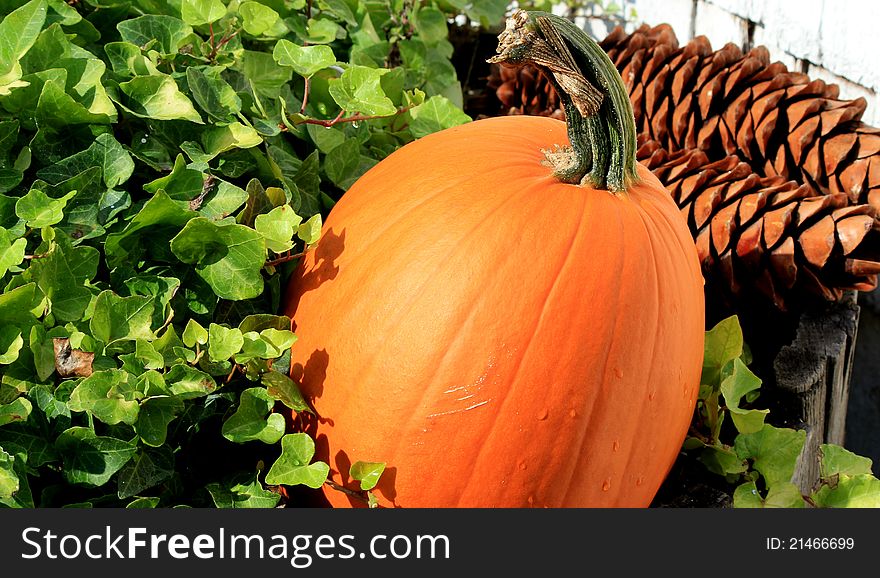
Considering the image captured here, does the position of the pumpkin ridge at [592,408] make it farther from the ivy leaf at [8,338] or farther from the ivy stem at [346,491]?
the ivy leaf at [8,338]

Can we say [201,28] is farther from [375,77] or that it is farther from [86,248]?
[86,248]

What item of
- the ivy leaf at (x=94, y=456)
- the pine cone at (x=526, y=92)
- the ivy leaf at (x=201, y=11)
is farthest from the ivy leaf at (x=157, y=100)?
the pine cone at (x=526, y=92)

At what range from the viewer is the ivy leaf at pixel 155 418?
76 cm

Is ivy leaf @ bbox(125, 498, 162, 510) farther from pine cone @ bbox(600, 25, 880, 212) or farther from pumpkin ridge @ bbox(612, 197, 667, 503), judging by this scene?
pine cone @ bbox(600, 25, 880, 212)

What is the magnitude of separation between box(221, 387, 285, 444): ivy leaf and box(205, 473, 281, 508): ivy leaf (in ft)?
0.21

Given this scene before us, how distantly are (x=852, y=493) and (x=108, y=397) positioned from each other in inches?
29.3

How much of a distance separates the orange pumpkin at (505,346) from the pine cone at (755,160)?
38cm

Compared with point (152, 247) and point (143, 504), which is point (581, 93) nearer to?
point (152, 247)

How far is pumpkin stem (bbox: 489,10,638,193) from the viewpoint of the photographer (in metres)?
0.83

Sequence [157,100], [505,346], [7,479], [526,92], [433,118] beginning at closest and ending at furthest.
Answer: [7,479] → [505,346] → [157,100] → [433,118] → [526,92]

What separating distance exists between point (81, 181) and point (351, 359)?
0.30m

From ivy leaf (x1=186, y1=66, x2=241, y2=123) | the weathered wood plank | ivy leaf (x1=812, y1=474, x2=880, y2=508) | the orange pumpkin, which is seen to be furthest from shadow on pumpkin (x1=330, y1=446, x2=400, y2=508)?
the weathered wood plank

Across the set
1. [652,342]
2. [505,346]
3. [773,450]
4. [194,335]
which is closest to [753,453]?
[773,450]

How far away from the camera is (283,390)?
833mm
